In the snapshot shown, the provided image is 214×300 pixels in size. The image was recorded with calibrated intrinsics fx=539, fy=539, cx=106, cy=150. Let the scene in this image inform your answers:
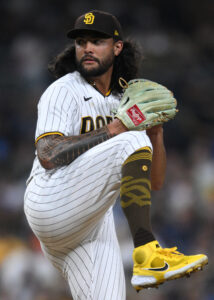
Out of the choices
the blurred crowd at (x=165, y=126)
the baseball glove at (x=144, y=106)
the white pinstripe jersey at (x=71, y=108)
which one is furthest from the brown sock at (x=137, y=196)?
the blurred crowd at (x=165, y=126)

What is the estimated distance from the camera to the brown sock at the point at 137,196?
174 centimetres

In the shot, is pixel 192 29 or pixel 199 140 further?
pixel 192 29

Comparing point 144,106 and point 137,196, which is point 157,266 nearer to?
point 137,196

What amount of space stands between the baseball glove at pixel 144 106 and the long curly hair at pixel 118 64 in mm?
340

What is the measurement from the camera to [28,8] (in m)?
6.36

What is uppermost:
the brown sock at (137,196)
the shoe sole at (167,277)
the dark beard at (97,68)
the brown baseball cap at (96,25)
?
the brown baseball cap at (96,25)

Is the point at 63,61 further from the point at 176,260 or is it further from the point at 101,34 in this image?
the point at 176,260

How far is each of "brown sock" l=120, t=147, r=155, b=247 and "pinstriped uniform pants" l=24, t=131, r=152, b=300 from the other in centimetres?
4

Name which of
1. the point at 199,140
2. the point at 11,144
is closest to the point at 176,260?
the point at 199,140

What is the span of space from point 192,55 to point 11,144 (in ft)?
7.21

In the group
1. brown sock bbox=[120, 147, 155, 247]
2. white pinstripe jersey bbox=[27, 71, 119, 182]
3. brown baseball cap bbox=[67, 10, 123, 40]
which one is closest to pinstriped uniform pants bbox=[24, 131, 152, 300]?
brown sock bbox=[120, 147, 155, 247]

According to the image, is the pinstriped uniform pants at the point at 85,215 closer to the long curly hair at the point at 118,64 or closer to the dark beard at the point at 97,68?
the dark beard at the point at 97,68

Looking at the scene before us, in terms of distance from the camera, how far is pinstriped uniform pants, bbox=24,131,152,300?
1.82 metres

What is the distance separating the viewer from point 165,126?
17.1 feet
